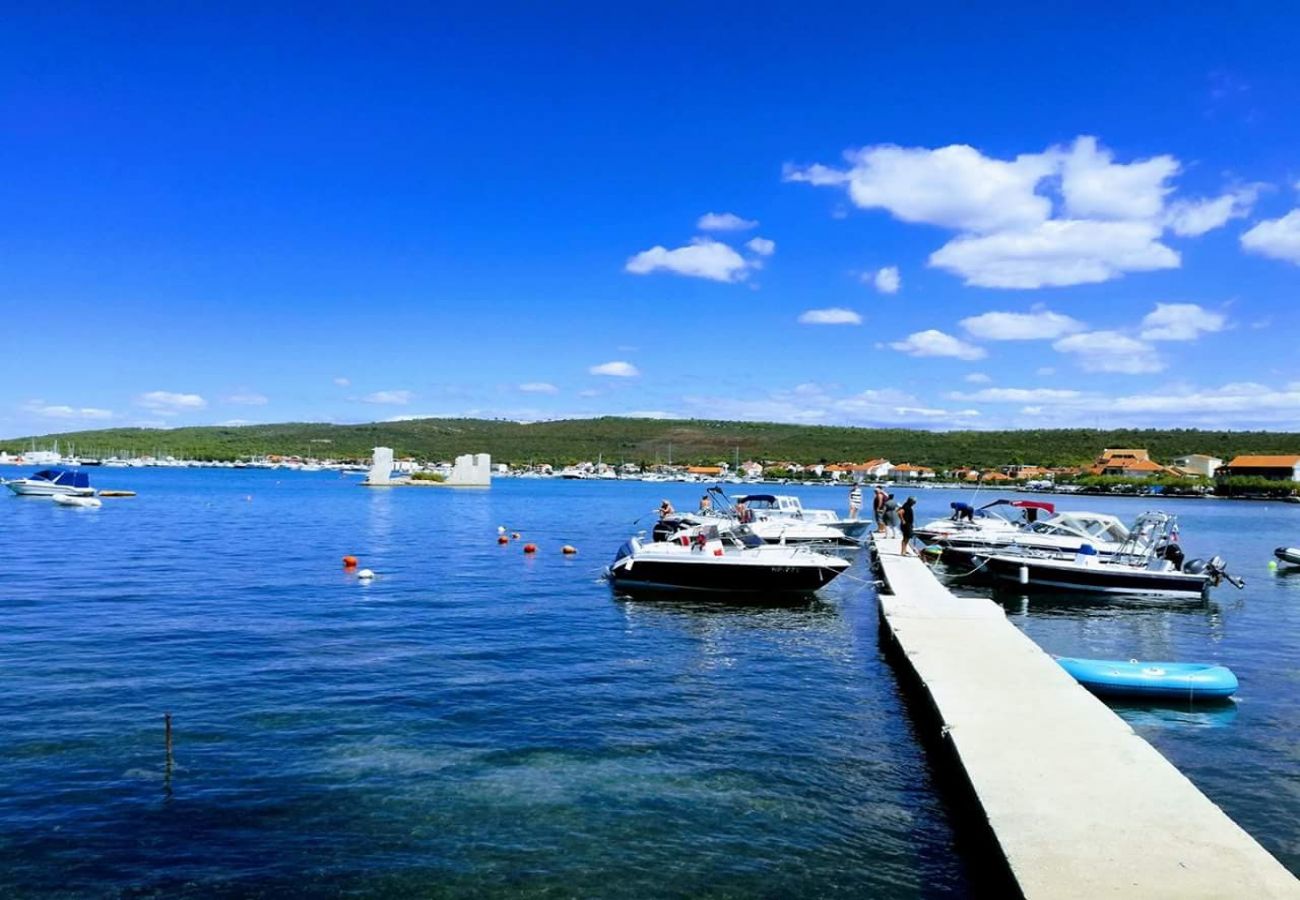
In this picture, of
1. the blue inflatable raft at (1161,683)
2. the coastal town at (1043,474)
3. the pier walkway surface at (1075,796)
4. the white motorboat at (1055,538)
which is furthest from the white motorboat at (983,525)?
the coastal town at (1043,474)

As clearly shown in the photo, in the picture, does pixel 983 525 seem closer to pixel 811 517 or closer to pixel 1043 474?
pixel 811 517

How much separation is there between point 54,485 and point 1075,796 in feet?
272

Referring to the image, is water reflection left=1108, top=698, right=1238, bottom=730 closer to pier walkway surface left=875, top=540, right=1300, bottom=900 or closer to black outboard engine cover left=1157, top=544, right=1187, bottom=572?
pier walkway surface left=875, top=540, right=1300, bottom=900

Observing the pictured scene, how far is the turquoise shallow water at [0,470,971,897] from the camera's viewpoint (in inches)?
331

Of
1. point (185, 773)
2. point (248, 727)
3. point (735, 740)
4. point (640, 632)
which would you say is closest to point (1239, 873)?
point (735, 740)

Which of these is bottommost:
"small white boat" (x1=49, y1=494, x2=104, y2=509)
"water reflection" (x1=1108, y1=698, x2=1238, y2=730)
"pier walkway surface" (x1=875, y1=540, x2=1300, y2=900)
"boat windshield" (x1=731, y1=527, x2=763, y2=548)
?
"small white boat" (x1=49, y1=494, x2=104, y2=509)

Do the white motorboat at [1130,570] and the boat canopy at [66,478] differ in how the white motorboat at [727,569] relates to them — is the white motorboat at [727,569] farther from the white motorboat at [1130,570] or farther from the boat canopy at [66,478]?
the boat canopy at [66,478]

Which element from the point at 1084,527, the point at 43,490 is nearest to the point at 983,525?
the point at 1084,527

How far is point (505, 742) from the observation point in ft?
39.1

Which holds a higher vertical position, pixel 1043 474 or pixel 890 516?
pixel 890 516

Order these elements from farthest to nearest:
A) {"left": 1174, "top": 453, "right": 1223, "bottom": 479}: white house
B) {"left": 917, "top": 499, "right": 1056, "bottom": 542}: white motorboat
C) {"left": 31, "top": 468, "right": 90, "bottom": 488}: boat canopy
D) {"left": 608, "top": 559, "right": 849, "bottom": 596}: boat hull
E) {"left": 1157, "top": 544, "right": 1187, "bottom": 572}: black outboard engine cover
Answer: {"left": 1174, "top": 453, "right": 1223, "bottom": 479}: white house < {"left": 31, "top": 468, "right": 90, "bottom": 488}: boat canopy < {"left": 917, "top": 499, "right": 1056, "bottom": 542}: white motorboat < {"left": 1157, "top": 544, "right": 1187, "bottom": 572}: black outboard engine cover < {"left": 608, "top": 559, "right": 849, "bottom": 596}: boat hull

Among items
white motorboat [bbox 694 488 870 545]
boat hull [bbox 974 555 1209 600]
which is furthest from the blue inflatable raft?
white motorboat [bbox 694 488 870 545]

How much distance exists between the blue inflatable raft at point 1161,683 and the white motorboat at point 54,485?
243 feet

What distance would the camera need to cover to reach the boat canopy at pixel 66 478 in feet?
238
